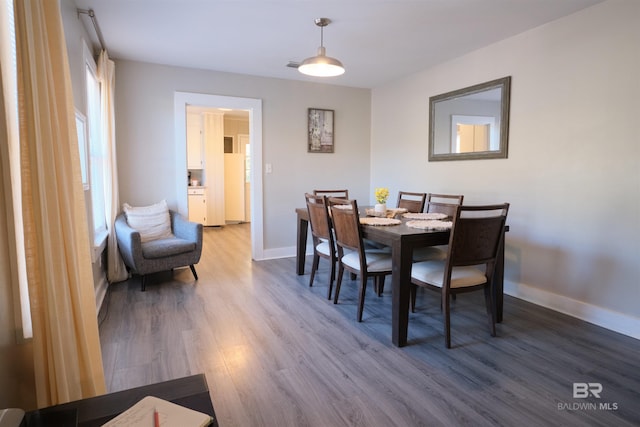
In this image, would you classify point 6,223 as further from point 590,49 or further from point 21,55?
point 590,49

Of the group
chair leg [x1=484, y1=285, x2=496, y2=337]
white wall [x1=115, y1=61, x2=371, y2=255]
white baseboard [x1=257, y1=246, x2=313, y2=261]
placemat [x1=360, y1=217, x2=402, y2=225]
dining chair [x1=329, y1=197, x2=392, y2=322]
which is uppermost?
white wall [x1=115, y1=61, x2=371, y2=255]

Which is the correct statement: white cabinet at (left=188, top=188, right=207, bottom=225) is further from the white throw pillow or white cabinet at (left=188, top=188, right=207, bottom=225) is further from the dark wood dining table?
the dark wood dining table

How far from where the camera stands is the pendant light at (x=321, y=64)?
2.64 metres

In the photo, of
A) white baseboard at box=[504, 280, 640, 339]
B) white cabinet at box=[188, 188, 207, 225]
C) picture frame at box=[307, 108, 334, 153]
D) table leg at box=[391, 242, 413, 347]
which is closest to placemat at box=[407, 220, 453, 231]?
table leg at box=[391, 242, 413, 347]

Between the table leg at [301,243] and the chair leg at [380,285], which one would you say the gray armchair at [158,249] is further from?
the chair leg at [380,285]

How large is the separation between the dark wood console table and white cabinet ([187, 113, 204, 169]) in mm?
6536

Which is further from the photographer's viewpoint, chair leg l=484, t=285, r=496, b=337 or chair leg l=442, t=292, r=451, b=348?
chair leg l=484, t=285, r=496, b=337

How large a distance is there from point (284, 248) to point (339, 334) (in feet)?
7.96

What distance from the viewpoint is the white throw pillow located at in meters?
3.77

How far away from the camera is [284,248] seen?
484 centimetres

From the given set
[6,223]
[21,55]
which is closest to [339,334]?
[6,223]

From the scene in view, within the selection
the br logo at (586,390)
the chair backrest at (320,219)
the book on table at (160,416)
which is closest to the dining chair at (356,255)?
the chair backrest at (320,219)

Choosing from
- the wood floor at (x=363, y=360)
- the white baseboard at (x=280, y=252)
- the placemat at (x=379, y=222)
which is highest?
the placemat at (x=379, y=222)

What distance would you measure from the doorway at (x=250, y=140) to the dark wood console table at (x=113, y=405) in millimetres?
3484
